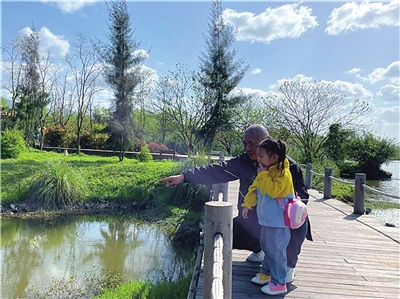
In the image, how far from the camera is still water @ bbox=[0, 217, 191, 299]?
5520 mm

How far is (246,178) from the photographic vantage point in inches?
117

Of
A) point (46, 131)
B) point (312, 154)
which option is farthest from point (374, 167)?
point (46, 131)

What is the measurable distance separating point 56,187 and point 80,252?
3578mm

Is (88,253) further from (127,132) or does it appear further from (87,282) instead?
(127,132)

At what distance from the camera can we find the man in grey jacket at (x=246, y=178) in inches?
109

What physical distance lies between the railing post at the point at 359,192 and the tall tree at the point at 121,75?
1231 centimetres

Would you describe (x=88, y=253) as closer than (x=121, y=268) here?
No

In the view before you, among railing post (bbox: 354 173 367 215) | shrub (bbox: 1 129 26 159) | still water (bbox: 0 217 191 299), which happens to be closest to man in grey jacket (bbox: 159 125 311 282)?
still water (bbox: 0 217 191 299)

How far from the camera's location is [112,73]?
1712 centimetres

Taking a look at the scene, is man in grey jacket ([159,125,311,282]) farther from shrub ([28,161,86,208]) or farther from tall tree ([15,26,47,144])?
tall tree ([15,26,47,144])

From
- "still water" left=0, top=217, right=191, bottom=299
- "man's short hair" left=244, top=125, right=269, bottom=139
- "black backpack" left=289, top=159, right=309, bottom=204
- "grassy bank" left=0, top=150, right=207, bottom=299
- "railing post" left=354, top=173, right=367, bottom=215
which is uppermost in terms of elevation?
"man's short hair" left=244, top=125, right=269, bottom=139

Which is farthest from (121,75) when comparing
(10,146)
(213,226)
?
(213,226)

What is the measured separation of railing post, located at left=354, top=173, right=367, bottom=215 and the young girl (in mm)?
4219

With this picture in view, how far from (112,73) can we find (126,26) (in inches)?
91.8
